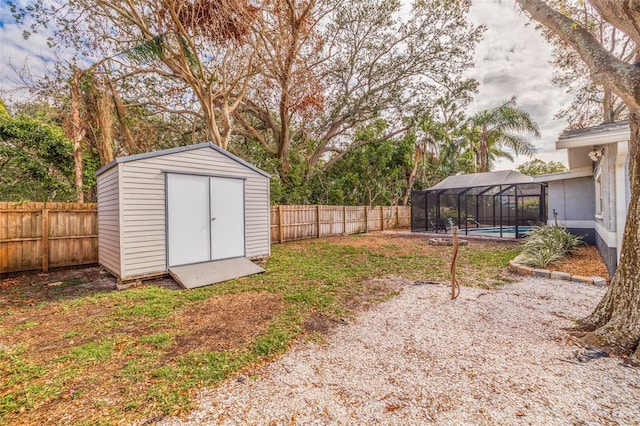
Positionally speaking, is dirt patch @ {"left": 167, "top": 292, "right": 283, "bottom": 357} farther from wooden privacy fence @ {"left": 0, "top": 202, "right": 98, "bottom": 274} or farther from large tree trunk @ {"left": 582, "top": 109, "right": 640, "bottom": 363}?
wooden privacy fence @ {"left": 0, "top": 202, "right": 98, "bottom": 274}

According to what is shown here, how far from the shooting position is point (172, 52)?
6941 mm

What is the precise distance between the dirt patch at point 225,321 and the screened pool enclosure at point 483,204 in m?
10.7

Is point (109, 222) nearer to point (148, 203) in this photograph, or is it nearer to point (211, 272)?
point (148, 203)

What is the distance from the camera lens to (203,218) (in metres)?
5.75

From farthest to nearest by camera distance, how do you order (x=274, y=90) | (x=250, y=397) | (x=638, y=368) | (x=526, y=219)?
1. (x=526, y=219)
2. (x=274, y=90)
3. (x=638, y=368)
4. (x=250, y=397)

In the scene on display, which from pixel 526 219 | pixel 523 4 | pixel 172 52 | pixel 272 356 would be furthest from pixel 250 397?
pixel 526 219

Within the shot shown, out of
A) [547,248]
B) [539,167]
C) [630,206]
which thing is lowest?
[547,248]

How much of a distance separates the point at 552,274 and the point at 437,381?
4.52 meters

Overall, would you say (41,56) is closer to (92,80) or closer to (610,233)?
(92,80)

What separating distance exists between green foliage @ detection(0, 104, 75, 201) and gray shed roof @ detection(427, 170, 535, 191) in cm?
1399

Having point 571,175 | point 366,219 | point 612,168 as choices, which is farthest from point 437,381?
point 366,219

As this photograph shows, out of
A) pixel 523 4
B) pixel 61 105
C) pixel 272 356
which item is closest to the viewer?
pixel 272 356

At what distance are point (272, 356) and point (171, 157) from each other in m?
4.55

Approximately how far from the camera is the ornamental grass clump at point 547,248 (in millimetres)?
5701
